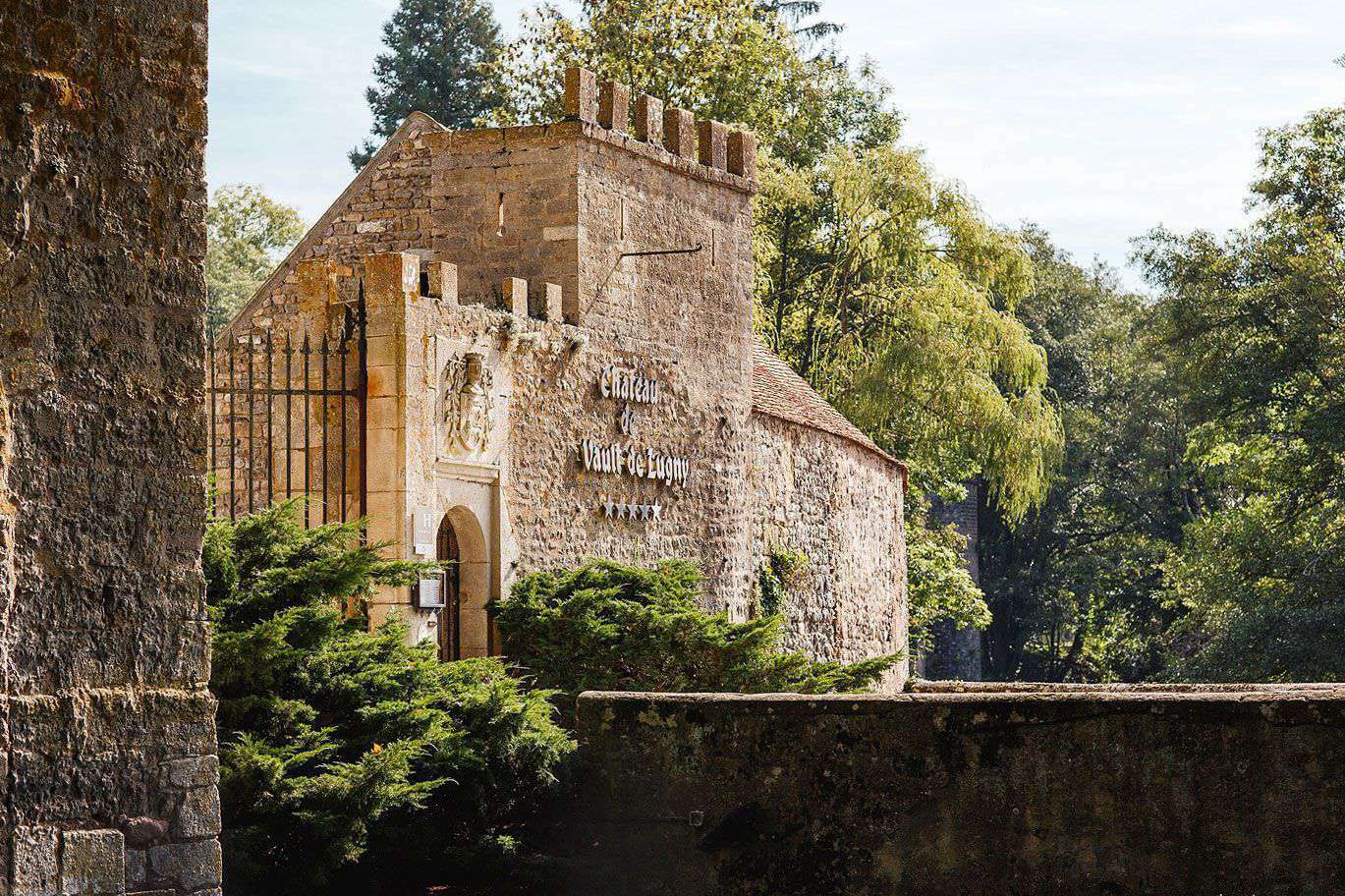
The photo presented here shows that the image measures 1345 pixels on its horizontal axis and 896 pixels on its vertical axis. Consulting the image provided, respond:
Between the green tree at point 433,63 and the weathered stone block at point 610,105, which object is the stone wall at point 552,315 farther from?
the green tree at point 433,63

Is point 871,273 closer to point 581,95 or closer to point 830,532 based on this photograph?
point 830,532

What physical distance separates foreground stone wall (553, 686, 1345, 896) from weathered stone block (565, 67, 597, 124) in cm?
877

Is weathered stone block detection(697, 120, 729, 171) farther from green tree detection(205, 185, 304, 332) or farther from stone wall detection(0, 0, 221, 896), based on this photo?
green tree detection(205, 185, 304, 332)

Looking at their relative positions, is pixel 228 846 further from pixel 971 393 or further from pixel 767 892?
pixel 971 393

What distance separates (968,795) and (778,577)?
12.7 m

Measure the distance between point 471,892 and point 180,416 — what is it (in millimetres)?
3763

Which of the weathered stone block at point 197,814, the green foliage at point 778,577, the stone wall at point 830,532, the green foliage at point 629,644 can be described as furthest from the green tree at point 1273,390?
the weathered stone block at point 197,814

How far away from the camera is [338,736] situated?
9727 mm

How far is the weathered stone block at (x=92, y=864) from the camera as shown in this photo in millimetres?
5797

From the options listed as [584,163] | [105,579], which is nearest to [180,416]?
[105,579]

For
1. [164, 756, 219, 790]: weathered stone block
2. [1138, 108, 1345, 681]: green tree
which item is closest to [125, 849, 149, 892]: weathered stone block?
[164, 756, 219, 790]: weathered stone block

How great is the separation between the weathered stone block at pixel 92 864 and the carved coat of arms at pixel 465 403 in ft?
27.0

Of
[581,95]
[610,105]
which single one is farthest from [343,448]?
[610,105]

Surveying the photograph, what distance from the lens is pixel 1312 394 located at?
27875 millimetres
